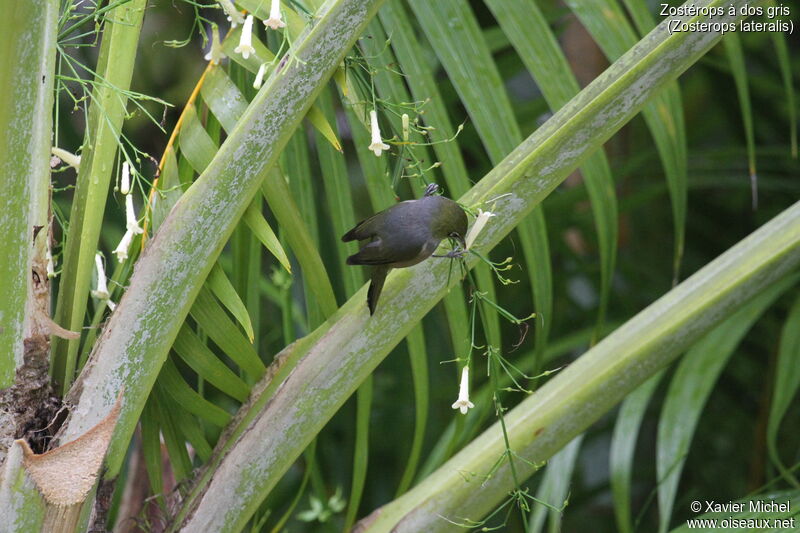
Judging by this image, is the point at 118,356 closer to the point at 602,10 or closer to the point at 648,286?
the point at 602,10

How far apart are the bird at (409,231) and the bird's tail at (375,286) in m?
0.02

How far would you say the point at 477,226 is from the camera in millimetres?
500

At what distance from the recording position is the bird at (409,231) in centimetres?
45

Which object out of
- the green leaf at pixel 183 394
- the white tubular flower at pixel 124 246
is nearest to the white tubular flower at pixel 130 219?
the white tubular flower at pixel 124 246

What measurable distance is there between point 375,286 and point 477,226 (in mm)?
77

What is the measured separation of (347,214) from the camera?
65 cm

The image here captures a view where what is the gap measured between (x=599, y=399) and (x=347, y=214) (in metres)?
0.25

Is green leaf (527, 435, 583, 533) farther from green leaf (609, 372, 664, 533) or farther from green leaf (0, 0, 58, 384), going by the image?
green leaf (0, 0, 58, 384)

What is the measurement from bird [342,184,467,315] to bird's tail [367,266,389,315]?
0.02 m

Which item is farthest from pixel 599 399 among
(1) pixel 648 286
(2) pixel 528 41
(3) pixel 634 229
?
(3) pixel 634 229

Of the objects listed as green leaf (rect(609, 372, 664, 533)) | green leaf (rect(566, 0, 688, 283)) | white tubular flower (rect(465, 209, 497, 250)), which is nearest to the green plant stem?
white tubular flower (rect(465, 209, 497, 250))

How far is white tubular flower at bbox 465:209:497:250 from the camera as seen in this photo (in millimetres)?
488

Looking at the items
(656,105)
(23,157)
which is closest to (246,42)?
(23,157)

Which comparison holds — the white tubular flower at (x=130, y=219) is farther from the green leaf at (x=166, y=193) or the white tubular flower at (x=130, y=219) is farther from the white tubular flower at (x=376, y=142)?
the white tubular flower at (x=376, y=142)
